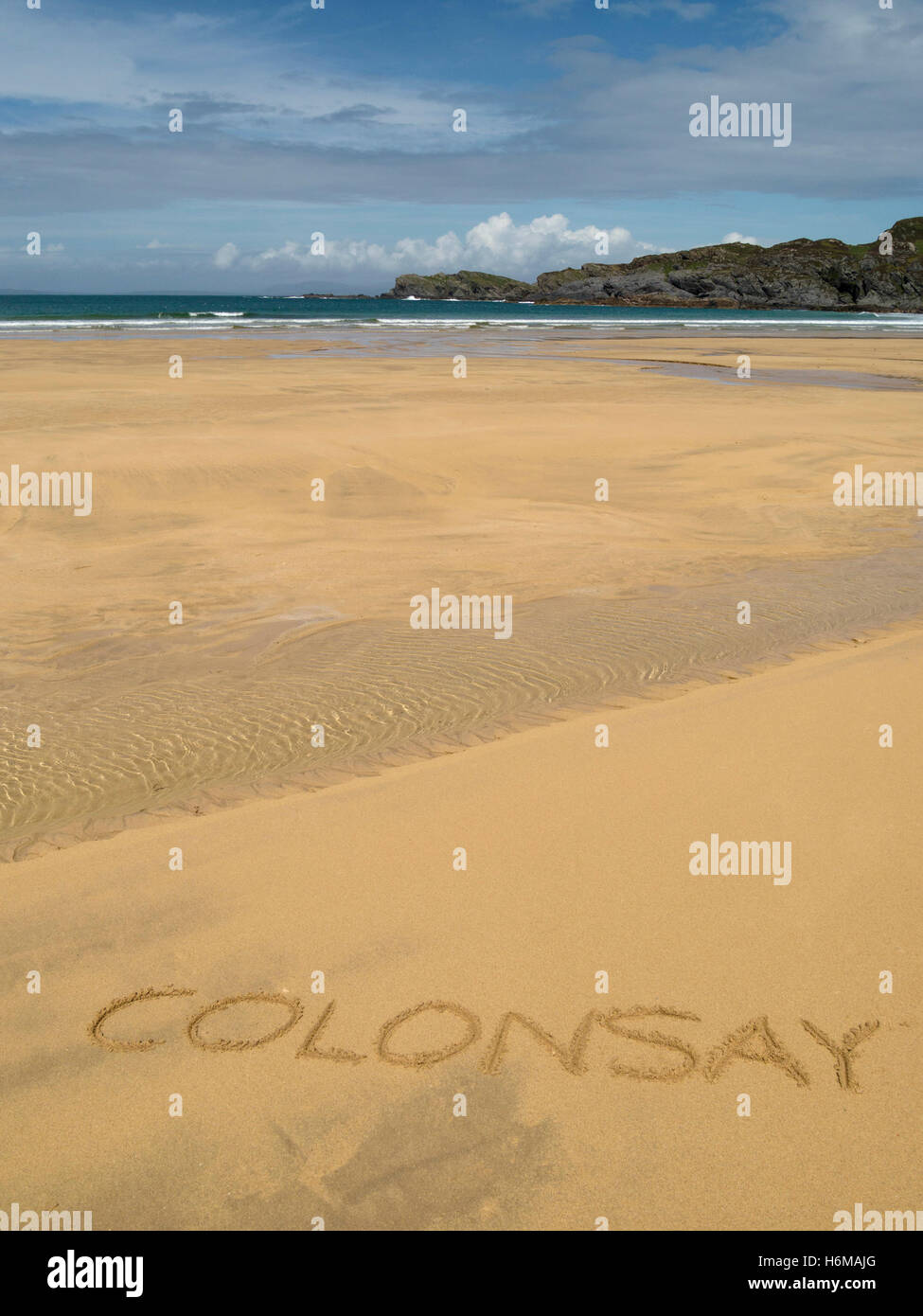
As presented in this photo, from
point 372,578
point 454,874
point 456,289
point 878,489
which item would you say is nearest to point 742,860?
point 454,874

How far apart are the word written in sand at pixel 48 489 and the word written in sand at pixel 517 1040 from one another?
23.8 ft

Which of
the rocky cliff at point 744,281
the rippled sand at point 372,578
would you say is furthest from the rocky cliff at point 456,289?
the rippled sand at point 372,578

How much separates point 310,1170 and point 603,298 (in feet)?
415

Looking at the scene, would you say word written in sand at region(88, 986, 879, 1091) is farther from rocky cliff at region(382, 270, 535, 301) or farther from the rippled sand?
rocky cliff at region(382, 270, 535, 301)

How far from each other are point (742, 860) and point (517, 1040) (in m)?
1.32

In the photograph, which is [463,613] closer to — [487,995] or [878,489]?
[487,995]

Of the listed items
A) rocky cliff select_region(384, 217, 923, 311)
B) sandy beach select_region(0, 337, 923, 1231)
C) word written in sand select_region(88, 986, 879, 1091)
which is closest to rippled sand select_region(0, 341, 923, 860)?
sandy beach select_region(0, 337, 923, 1231)

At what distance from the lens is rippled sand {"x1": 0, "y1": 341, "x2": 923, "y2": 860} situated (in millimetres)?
4930

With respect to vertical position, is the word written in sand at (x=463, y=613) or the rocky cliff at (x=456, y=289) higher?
the rocky cliff at (x=456, y=289)

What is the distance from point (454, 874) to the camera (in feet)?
11.9

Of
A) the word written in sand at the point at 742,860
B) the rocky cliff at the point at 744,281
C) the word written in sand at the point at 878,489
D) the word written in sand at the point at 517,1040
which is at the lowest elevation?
the word written in sand at the point at 517,1040

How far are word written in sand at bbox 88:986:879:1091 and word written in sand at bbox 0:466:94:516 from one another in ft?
23.8

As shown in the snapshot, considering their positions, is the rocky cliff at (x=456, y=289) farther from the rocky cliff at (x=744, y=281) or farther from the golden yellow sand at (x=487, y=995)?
the golden yellow sand at (x=487, y=995)

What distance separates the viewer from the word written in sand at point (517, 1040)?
2723mm
